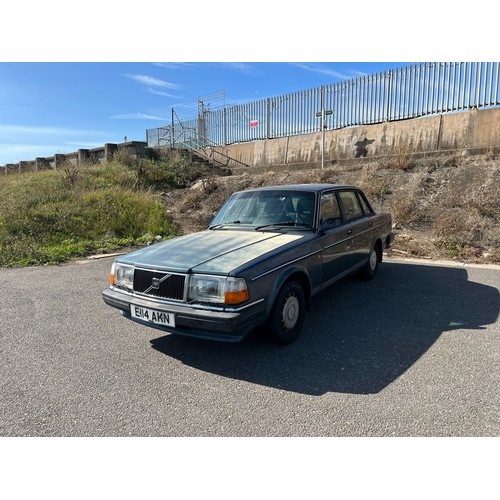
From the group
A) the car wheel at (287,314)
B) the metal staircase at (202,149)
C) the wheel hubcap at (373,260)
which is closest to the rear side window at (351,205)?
the wheel hubcap at (373,260)

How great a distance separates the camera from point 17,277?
22.4 feet

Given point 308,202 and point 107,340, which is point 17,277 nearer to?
point 107,340

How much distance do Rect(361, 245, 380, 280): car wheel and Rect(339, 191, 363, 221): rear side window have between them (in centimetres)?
74

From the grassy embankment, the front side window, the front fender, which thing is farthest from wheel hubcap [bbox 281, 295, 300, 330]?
the grassy embankment

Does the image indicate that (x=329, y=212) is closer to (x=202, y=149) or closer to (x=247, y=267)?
(x=247, y=267)

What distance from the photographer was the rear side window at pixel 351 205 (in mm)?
5172

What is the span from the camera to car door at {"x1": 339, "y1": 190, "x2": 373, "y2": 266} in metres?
5.14

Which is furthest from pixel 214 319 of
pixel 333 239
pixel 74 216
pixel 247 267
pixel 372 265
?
pixel 74 216

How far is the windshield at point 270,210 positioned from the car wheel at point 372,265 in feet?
6.06

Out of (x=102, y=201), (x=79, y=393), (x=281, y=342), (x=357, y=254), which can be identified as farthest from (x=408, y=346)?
(x=102, y=201)

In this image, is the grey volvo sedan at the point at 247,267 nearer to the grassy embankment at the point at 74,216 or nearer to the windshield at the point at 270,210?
the windshield at the point at 270,210

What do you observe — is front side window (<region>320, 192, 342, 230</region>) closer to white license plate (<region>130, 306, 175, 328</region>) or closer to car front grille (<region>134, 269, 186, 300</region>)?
car front grille (<region>134, 269, 186, 300</region>)

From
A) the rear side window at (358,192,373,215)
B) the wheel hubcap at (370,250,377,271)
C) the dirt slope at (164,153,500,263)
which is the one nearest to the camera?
the rear side window at (358,192,373,215)

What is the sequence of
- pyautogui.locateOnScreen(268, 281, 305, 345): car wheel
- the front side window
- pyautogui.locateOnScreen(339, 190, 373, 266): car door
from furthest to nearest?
pyautogui.locateOnScreen(339, 190, 373, 266): car door
the front side window
pyautogui.locateOnScreen(268, 281, 305, 345): car wheel
